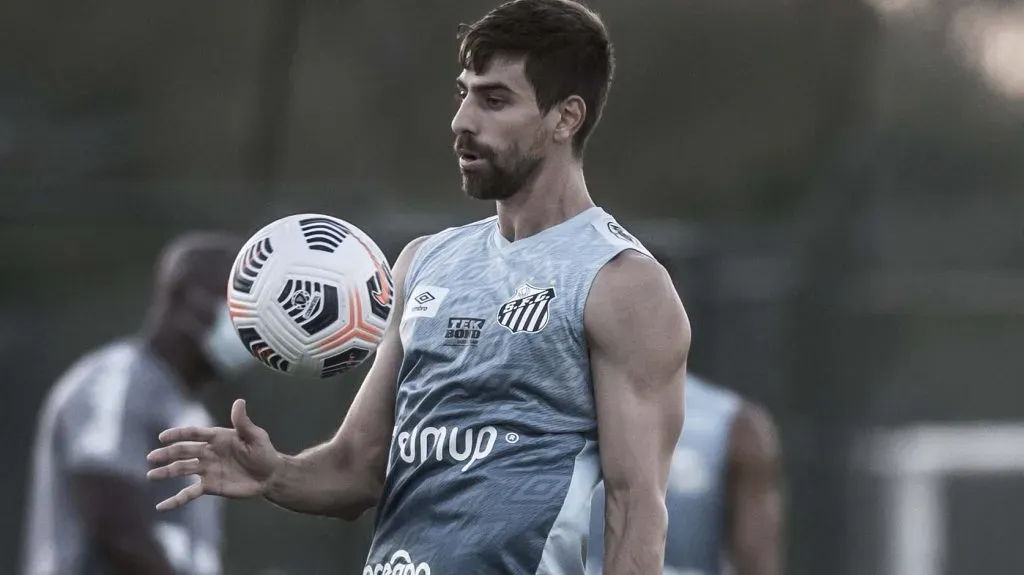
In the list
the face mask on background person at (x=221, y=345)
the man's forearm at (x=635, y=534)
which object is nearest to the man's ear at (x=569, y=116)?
the man's forearm at (x=635, y=534)

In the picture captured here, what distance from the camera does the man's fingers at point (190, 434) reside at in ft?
10.2

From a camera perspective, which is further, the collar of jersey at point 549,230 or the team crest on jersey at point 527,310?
the collar of jersey at point 549,230

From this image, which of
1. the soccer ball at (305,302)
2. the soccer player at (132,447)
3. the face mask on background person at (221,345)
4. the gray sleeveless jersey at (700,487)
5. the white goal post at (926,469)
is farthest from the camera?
the white goal post at (926,469)

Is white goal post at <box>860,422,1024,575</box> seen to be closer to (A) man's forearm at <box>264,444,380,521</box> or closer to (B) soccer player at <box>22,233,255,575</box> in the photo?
(B) soccer player at <box>22,233,255,575</box>

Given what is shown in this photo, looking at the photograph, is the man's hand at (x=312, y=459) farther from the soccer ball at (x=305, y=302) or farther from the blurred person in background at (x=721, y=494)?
the blurred person in background at (x=721, y=494)

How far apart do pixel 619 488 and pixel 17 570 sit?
15.8 ft

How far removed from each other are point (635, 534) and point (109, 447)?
302 cm

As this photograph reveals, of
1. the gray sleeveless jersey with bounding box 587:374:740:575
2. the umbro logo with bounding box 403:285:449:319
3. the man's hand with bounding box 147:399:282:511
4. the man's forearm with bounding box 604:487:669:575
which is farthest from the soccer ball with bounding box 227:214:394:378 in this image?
the gray sleeveless jersey with bounding box 587:374:740:575

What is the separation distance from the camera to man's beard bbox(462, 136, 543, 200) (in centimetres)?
323

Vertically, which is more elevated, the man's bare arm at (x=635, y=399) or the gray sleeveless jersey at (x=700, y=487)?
the man's bare arm at (x=635, y=399)

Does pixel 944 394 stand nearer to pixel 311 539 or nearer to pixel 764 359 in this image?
pixel 764 359

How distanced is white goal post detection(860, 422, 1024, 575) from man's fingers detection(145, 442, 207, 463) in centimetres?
518

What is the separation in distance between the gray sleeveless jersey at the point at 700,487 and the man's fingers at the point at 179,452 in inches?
86.7

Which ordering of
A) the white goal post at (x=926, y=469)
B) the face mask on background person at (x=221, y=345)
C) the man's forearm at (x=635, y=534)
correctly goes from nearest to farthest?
the man's forearm at (x=635, y=534), the face mask on background person at (x=221, y=345), the white goal post at (x=926, y=469)
